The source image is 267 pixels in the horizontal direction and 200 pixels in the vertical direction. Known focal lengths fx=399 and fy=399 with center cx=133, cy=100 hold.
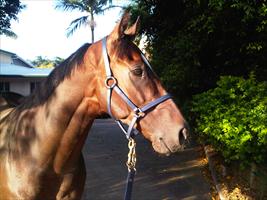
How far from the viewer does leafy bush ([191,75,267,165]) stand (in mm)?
5898

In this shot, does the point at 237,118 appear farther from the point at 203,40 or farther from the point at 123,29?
the point at 123,29

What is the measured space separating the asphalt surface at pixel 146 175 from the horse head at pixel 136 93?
3928 millimetres

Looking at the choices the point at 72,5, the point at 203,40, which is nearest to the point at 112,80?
the point at 203,40

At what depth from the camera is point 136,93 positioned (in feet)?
8.09

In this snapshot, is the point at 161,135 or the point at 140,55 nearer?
the point at 161,135

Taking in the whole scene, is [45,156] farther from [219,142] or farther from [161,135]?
[219,142]

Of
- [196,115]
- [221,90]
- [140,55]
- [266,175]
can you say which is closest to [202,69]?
[196,115]

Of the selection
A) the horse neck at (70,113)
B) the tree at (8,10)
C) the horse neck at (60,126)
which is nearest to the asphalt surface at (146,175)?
the horse neck at (60,126)

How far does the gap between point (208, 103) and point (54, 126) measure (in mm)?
4807

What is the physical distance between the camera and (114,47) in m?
2.53

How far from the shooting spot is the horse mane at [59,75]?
107 inches

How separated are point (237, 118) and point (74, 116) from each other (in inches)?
163

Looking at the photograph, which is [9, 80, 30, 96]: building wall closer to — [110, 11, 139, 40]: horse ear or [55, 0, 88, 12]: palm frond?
[55, 0, 88, 12]: palm frond

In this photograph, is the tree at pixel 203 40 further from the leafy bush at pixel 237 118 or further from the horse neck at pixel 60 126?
the horse neck at pixel 60 126
